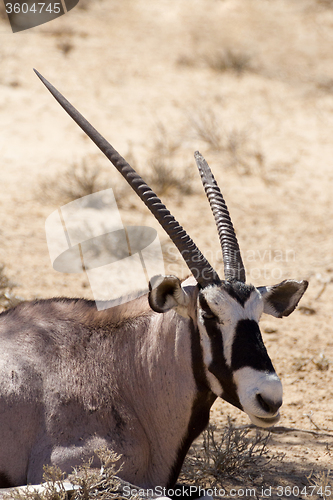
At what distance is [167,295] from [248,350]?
51 cm

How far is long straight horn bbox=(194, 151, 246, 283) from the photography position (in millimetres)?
3270

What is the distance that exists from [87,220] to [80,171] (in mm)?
1726

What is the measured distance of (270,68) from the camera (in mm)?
14891

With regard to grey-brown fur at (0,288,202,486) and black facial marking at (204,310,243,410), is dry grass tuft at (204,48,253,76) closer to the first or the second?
grey-brown fur at (0,288,202,486)

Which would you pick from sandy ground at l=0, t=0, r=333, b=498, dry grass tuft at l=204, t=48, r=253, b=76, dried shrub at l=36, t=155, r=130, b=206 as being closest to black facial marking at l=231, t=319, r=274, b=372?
sandy ground at l=0, t=0, r=333, b=498

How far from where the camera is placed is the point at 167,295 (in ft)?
10.1

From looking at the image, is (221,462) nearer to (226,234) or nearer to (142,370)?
(142,370)

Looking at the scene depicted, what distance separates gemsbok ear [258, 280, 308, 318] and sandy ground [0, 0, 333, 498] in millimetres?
1485

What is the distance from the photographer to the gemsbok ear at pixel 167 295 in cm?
296

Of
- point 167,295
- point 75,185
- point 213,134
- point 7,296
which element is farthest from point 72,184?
point 167,295

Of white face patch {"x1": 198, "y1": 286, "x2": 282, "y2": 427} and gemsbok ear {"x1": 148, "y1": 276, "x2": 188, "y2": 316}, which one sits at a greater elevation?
gemsbok ear {"x1": 148, "y1": 276, "x2": 188, "y2": 316}

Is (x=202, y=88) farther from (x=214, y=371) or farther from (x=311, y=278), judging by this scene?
(x=214, y=371)

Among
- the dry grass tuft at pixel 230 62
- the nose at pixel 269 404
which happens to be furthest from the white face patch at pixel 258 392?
the dry grass tuft at pixel 230 62

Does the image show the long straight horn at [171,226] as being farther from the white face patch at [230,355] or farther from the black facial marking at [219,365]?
the black facial marking at [219,365]
